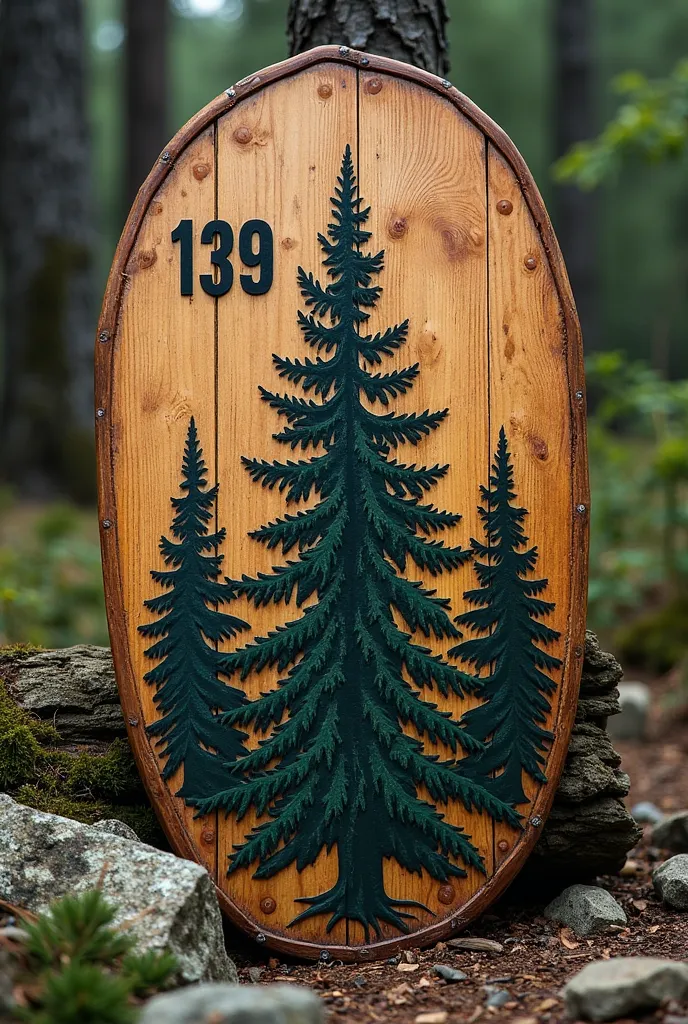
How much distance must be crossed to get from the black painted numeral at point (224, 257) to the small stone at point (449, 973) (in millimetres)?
1653

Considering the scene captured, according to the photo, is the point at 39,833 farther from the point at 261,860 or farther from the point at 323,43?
the point at 323,43

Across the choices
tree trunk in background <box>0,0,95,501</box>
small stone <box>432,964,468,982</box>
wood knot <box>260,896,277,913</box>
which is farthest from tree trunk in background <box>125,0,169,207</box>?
small stone <box>432,964,468,982</box>

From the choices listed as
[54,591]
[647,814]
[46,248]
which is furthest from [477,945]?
[46,248]

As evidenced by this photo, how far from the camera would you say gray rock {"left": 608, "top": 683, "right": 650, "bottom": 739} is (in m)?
4.81

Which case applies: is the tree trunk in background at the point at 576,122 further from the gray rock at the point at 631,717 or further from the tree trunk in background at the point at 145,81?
the gray rock at the point at 631,717

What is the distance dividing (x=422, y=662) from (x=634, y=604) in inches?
141

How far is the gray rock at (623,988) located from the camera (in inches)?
72.7

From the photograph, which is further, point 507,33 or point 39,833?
point 507,33

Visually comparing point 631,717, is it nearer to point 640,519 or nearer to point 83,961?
point 640,519

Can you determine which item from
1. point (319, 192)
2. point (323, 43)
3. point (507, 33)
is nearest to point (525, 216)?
point (319, 192)

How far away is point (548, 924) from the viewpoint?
8.65 feet

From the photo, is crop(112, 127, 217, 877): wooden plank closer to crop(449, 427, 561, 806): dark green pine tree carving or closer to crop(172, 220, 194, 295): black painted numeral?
crop(172, 220, 194, 295): black painted numeral

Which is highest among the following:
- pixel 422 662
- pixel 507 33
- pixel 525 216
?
pixel 507 33

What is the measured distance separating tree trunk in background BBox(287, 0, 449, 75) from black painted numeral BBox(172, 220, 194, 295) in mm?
826
